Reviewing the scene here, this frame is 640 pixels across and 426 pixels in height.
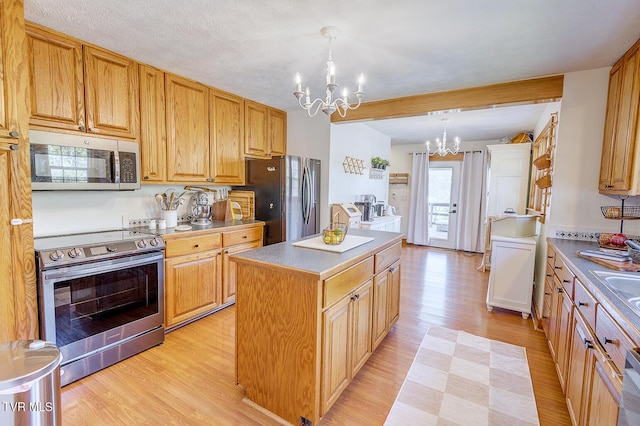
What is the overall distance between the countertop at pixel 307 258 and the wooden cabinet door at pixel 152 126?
158 cm

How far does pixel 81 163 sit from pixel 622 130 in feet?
13.5

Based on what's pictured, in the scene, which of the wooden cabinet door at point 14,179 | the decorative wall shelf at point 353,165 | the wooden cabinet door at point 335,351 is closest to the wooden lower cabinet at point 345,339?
the wooden cabinet door at point 335,351

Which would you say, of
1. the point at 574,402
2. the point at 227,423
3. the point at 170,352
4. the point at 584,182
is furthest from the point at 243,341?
the point at 584,182

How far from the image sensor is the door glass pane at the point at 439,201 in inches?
269

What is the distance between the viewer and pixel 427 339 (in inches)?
106

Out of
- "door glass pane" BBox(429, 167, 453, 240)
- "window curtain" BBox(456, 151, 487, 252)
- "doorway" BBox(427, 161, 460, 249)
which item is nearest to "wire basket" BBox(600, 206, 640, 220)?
"window curtain" BBox(456, 151, 487, 252)

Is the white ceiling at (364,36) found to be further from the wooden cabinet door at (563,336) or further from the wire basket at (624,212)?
the wooden cabinet door at (563,336)

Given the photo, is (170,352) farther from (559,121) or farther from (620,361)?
(559,121)

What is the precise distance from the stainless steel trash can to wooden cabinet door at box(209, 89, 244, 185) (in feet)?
8.45

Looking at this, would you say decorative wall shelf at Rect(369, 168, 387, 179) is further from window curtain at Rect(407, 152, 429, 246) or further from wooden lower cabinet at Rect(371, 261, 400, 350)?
wooden lower cabinet at Rect(371, 261, 400, 350)

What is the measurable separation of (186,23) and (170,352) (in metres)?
2.49

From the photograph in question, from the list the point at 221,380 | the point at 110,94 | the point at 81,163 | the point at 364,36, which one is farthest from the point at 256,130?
the point at 221,380

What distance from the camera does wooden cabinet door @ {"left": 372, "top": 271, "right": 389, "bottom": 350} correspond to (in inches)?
89.2

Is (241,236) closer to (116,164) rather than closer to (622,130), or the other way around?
(116,164)
